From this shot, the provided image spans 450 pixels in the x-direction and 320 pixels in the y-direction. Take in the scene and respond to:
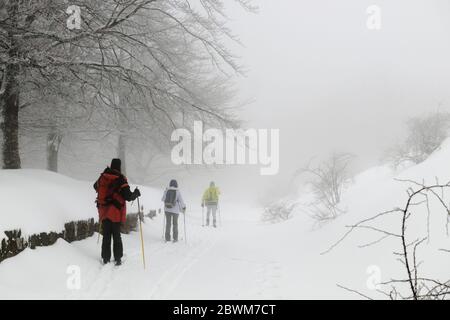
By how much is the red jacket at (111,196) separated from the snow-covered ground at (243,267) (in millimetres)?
793

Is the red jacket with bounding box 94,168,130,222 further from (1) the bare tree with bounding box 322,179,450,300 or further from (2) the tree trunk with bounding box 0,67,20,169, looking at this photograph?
(1) the bare tree with bounding box 322,179,450,300

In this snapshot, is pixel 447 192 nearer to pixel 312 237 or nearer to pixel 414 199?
pixel 414 199

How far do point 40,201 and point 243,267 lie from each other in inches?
145

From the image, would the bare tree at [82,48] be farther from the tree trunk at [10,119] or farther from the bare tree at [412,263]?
the bare tree at [412,263]

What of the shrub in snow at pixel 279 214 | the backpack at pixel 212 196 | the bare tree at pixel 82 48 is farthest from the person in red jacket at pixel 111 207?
the shrub in snow at pixel 279 214

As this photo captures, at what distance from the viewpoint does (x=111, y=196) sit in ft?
22.5

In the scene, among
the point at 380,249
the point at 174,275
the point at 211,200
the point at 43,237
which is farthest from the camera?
the point at 211,200

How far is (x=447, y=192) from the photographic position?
18.6 ft

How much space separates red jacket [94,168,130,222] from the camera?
270 inches

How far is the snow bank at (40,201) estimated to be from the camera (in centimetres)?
591

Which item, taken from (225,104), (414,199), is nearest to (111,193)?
(414,199)

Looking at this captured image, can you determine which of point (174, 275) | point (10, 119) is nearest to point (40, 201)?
point (174, 275)
